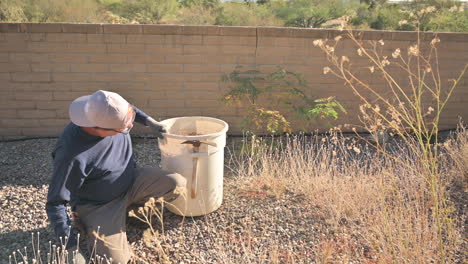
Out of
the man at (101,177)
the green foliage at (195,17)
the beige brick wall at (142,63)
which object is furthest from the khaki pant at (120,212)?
the green foliage at (195,17)

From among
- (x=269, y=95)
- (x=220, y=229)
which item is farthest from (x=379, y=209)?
(x=269, y=95)

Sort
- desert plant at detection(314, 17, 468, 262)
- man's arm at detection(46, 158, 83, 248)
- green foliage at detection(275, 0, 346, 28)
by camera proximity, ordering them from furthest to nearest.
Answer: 1. green foliage at detection(275, 0, 346, 28)
2. man's arm at detection(46, 158, 83, 248)
3. desert plant at detection(314, 17, 468, 262)

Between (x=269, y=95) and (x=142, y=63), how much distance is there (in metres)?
1.91

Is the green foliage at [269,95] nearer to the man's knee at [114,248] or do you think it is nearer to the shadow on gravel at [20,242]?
the man's knee at [114,248]

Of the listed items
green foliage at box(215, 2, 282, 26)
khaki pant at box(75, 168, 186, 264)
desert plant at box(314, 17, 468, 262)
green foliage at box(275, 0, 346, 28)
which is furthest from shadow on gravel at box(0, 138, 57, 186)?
green foliage at box(275, 0, 346, 28)

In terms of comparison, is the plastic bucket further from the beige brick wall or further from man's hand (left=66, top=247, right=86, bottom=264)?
the beige brick wall

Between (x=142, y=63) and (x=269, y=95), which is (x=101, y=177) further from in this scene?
(x=269, y=95)

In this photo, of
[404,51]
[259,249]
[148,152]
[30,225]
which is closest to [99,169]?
Result: [30,225]

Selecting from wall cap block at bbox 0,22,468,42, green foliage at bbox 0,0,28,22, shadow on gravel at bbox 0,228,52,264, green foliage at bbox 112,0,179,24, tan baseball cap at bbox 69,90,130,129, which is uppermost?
green foliage at bbox 112,0,179,24

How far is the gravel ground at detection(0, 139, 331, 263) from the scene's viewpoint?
2.81 metres

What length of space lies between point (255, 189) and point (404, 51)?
12.0ft

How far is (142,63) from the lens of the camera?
542 centimetres

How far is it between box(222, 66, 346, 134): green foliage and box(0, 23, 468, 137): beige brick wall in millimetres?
160

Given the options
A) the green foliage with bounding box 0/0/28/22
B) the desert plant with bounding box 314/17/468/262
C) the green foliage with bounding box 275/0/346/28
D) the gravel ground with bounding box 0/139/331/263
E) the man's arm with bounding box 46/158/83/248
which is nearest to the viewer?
the desert plant with bounding box 314/17/468/262
